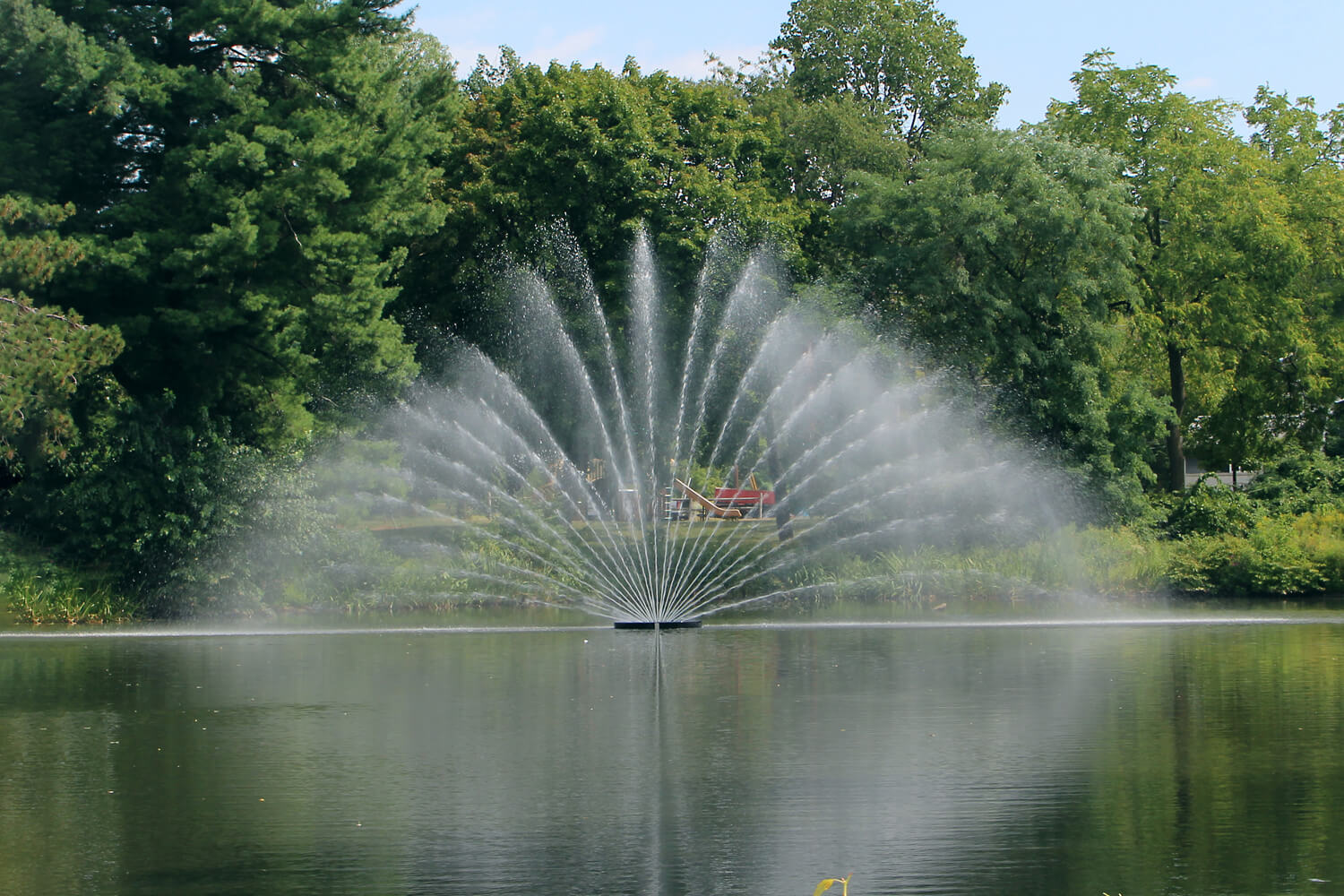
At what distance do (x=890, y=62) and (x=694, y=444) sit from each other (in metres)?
36.1

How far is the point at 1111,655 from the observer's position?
27250mm

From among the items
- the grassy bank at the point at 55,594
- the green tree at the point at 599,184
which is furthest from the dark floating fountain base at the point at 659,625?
the green tree at the point at 599,184

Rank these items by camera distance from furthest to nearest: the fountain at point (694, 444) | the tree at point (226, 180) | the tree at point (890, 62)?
the tree at point (890, 62), the fountain at point (694, 444), the tree at point (226, 180)

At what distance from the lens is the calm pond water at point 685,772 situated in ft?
41.3

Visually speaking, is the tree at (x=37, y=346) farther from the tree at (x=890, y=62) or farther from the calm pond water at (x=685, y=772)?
the tree at (x=890, y=62)

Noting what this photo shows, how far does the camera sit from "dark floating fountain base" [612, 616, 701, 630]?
107 ft

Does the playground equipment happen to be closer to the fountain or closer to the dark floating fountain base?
the fountain

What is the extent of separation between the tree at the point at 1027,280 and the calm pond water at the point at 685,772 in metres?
19.5

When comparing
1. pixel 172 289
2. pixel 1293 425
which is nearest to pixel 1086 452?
pixel 1293 425

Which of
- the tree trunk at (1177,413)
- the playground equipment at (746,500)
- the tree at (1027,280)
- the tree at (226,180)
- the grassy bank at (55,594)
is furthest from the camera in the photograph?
the playground equipment at (746,500)

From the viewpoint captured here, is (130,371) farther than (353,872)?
Yes

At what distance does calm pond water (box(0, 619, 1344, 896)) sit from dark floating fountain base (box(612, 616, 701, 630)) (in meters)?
4.29

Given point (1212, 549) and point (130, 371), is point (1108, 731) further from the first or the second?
point (130, 371)

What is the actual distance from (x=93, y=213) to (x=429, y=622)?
15898 millimetres
